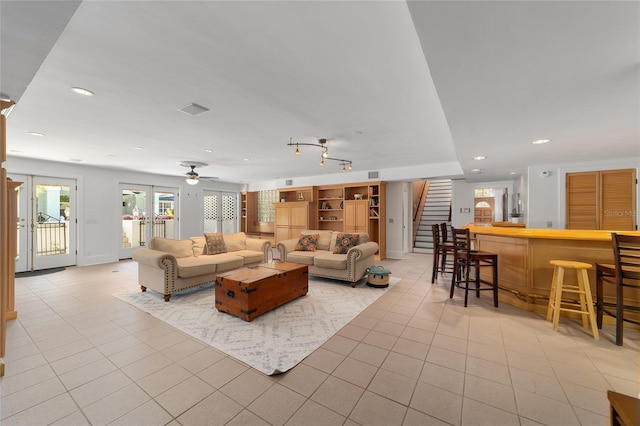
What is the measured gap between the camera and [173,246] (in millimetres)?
4547

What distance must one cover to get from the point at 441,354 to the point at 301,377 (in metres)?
1.34

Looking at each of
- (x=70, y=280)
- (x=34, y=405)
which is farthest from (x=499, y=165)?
(x=70, y=280)

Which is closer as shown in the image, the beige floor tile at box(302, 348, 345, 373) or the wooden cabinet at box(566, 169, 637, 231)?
the beige floor tile at box(302, 348, 345, 373)

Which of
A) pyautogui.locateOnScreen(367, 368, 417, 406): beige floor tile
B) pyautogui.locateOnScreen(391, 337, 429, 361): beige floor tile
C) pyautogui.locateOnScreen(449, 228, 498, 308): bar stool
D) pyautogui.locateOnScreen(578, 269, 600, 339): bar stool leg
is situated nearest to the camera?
pyautogui.locateOnScreen(367, 368, 417, 406): beige floor tile

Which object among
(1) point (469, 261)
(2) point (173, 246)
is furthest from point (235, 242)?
(1) point (469, 261)

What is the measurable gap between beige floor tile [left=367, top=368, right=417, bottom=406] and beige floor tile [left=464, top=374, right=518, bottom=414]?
1.32ft

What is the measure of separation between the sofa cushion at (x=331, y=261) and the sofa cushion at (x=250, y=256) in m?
1.18

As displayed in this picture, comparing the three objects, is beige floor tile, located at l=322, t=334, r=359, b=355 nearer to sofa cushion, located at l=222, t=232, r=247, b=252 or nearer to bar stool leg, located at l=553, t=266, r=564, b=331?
bar stool leg, located at l=553, t=266, r=564, b=331

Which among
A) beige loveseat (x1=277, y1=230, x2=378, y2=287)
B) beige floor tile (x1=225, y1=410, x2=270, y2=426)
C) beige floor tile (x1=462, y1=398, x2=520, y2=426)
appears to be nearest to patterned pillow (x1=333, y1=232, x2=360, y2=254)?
beige loveseat (x1=277, y1=230, x2=378, y2=287)

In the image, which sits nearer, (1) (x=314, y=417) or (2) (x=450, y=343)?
(1) (x=314, y=417)

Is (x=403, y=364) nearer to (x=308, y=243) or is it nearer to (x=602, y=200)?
(x=308, y=243)

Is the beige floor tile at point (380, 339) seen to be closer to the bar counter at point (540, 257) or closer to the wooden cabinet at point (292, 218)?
the bar counter at point (540, 257)

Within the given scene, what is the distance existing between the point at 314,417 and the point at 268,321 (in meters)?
1.59

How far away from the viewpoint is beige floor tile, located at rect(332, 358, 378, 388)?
6.72ft
